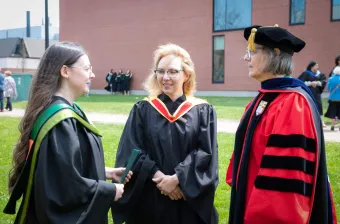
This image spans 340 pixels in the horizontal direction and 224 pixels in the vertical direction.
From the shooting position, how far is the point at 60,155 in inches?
92.4

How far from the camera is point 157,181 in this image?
3225 mm

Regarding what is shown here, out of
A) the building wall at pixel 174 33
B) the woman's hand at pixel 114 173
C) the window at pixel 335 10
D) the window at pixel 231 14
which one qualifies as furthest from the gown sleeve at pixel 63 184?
the window at pixel 231 14

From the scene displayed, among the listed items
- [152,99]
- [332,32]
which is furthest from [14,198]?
[332,32]

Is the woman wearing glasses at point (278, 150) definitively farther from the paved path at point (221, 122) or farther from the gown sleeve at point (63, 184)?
the paved path at point (221, 122)

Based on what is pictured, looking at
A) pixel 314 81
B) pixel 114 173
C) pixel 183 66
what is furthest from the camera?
→ pixel 314 81

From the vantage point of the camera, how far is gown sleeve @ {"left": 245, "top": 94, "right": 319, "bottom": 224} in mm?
2299

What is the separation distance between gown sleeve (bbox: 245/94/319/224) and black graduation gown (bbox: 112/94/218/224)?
0.86 meters

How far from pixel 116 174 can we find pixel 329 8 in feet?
76.8

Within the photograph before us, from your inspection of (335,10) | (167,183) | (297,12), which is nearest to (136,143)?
(167,183)

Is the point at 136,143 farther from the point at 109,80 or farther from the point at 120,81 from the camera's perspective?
the point at 109,80

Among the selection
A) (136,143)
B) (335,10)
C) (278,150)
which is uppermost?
(335,10)

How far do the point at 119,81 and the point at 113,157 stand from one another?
25164 mm

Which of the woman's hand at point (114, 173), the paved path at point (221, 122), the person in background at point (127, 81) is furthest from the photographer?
the person in background at point (127, 81)

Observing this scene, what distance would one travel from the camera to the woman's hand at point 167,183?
10.4 feet
